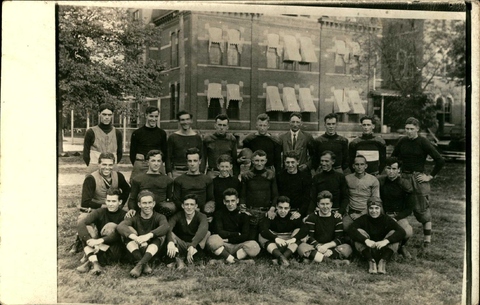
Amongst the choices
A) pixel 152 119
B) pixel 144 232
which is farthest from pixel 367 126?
pixel 144 232

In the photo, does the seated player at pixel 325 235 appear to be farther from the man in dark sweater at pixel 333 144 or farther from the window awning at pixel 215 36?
the window awning at pixel 215 36

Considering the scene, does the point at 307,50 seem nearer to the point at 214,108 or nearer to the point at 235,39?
the point at 235,39

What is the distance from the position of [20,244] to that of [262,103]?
2899mm

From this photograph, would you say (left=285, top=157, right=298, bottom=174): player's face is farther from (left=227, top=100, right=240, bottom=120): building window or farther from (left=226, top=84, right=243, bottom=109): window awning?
(left=226, top=84, right=243, bottom=109): window awning

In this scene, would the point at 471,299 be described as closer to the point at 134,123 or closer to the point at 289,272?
the point at 289,272

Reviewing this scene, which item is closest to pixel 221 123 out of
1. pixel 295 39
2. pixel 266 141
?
pixel 266 141

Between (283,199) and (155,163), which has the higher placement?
(155,163)

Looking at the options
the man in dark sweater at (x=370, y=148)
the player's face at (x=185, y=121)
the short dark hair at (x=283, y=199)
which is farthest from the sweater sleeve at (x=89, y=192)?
the man in dark sweater at (x=370, y=148)

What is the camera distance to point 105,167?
409 cm

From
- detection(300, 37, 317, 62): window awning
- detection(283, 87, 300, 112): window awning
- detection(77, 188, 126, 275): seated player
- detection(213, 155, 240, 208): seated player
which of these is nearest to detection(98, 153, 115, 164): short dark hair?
detection(77, 188, 126, 275): seated player

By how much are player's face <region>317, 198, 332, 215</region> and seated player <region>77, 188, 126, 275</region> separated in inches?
78.6

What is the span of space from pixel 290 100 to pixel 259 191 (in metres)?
1.09

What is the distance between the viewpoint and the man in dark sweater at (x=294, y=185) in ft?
13.9

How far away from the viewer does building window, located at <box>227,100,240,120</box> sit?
4.50 m
